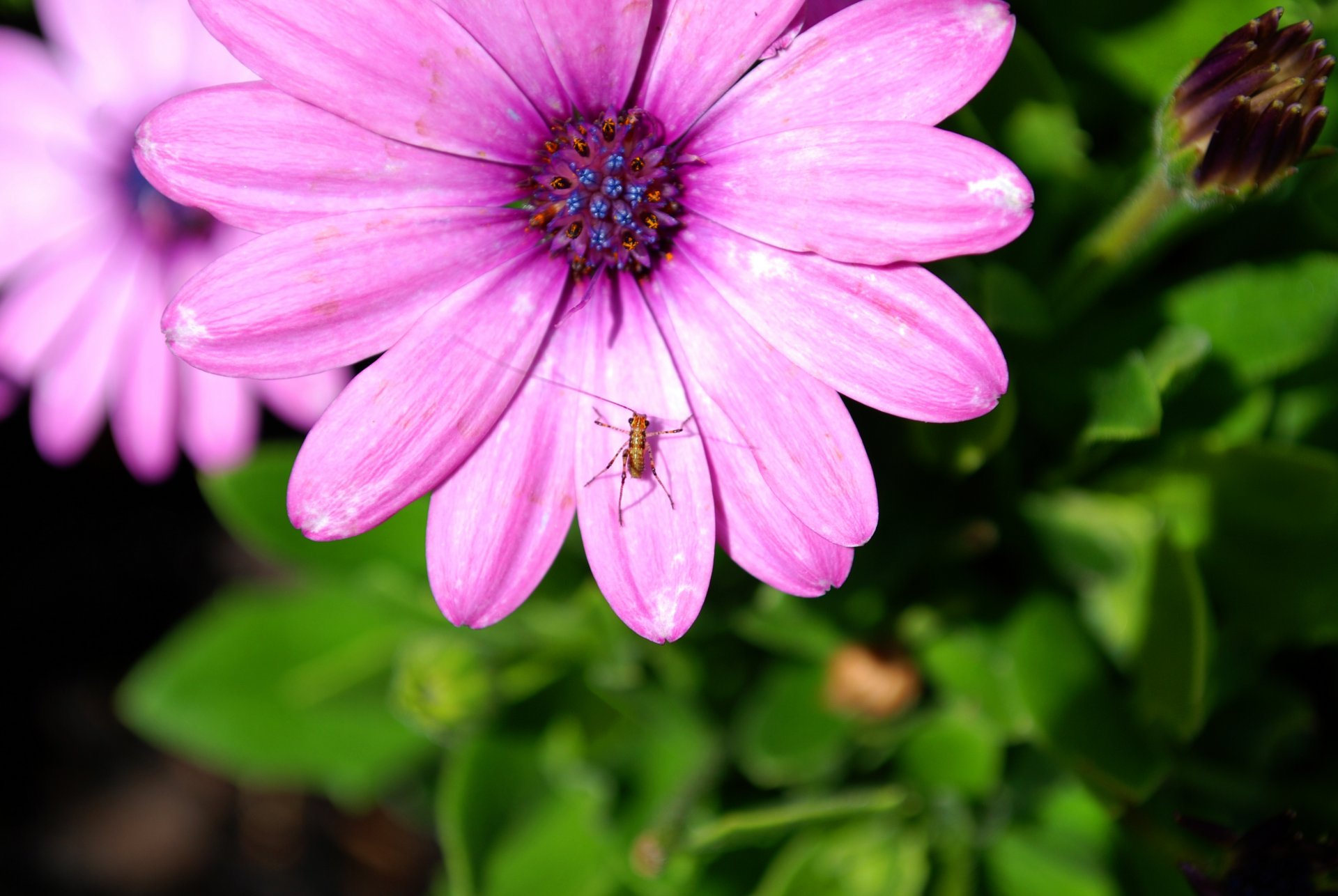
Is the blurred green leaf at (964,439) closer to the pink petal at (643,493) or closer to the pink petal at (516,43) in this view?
the pink petal at (643,493)

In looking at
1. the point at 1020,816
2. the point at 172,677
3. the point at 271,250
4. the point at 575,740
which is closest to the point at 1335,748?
the point at 1020,816

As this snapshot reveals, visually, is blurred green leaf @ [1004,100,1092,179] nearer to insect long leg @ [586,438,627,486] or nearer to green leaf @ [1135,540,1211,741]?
green leaf @ [1135,540,1211,741]

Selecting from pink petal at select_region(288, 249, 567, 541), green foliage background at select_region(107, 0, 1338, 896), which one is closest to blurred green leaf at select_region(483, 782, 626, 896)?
green foliage background at select_region(107, 0, 1338, 896)

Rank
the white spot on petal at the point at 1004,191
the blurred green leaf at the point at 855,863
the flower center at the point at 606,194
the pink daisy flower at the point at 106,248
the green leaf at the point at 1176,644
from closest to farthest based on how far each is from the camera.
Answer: the white spot on petal at the point at 1004,191 → the flower center at the point at 606,194 → the green leaf at the point at 1176,644 → the blurred green leaf at the point at 855,863 → the pink daisy flower at the point at 106,248

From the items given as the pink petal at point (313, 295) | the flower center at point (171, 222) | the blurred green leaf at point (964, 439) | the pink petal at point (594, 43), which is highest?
the flower center at point (171, 222)

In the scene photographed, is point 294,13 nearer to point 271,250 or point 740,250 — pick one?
point 271,250

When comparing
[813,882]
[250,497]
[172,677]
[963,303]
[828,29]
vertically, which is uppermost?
[828,29]

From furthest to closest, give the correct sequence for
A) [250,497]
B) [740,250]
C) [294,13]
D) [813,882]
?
[250,497]
[813,882]
[740,250]
[294,13]

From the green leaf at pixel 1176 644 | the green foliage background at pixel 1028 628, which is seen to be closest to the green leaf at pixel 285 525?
the green foliage background at pixel 1028 628
